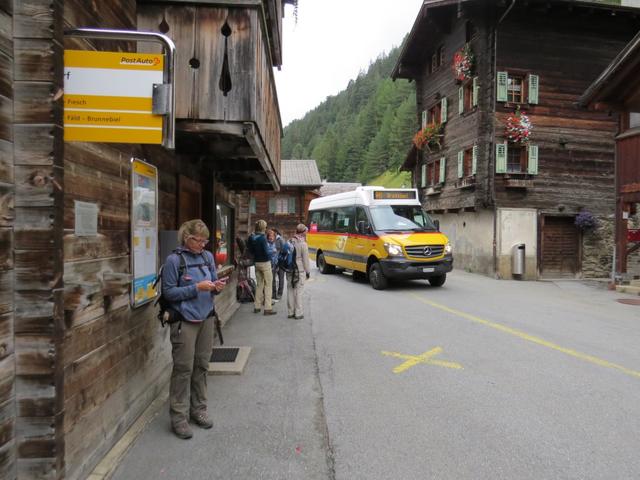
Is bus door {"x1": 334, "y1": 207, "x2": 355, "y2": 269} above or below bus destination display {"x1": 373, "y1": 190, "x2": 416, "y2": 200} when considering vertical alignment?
below

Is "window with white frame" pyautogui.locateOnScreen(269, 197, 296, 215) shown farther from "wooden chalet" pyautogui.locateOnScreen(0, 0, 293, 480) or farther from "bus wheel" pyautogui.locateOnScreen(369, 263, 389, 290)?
"wooden chalet" pyautogui.locateOnScreen(0, 0, 293, 480)

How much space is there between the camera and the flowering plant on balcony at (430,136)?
2286 cm

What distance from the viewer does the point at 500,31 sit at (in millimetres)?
18406

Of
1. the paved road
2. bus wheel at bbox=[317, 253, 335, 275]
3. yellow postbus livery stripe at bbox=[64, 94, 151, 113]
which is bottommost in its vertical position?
the paved road

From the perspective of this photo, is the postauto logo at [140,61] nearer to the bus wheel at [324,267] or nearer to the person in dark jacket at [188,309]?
the person in dark jacket at [188,309]

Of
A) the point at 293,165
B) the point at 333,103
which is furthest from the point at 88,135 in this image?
the point at 333,103

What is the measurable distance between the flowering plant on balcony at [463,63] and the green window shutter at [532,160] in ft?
13.4

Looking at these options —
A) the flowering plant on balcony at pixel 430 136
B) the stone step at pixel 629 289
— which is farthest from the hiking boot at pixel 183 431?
the flowering plant on balcony at pixel 430 136

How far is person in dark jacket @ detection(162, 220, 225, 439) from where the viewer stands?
368cm

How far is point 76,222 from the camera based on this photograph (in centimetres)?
305

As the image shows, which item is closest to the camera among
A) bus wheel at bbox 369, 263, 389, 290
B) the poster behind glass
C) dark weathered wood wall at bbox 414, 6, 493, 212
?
the poster behind glass

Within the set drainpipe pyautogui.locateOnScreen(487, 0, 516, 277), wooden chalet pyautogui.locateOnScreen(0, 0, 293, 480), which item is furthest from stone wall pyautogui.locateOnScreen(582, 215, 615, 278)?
wooden chalet pyautogui.locateOnScreen(0, 0, 293, 480)

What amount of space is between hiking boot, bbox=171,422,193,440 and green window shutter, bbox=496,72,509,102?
58.9ft

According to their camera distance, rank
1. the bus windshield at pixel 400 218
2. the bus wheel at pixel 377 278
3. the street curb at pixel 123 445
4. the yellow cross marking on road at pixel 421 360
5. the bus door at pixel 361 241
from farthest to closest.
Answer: the bus door at pixel 361 241, the bus windshield at pixel 400 218, the bus wheel at pixel 377 278, the yellow cross marking on road at pixel 421 360, the street curb at pixel 123 445
